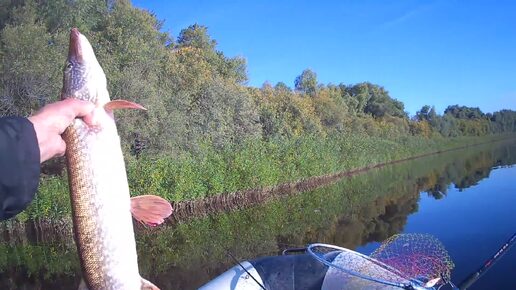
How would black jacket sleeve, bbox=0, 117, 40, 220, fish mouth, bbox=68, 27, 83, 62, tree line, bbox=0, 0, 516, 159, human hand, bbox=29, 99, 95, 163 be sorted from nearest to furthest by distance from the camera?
black jacket sleeve, bbox=0, 117, 40, 220, human hand, bbox=29, 99, 95, 163, fish mouth, bbox=68, 27, 83, 62, tree line, bbox=0, 0, 516, 159

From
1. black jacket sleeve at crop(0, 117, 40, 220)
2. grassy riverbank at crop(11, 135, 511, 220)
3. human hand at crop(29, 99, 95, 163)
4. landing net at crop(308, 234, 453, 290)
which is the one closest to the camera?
black jacket sleeve at crop(0, 117, 40, 220)

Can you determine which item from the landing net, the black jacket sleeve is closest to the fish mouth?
the black jacket sleeve

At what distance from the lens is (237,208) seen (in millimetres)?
24250

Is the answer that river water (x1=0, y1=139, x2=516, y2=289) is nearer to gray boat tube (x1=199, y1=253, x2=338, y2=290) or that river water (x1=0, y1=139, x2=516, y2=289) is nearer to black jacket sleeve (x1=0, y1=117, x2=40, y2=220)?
gray boat tube (x1=199, y1=253, x2=338, y2=290)

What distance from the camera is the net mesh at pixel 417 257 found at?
5.50 metres

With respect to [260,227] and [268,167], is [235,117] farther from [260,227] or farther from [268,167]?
[260,227]

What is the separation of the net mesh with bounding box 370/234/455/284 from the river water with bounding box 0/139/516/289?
11.6 feet

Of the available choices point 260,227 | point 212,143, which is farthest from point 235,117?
point 260,227

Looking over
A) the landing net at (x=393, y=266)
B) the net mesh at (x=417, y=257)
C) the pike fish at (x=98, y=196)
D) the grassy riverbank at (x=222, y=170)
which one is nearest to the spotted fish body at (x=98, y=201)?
the pike fish at (x=98, y=196)

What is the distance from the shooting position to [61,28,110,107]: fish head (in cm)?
205

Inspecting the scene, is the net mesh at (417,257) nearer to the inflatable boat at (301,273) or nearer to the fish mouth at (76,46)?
the inflatable boat at (301,273)

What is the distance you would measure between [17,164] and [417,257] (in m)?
5.60

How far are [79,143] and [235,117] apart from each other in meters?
31.6

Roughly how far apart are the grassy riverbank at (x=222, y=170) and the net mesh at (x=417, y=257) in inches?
615
